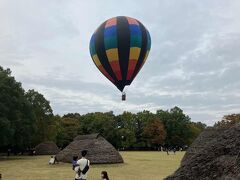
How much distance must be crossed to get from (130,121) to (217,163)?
95130mm

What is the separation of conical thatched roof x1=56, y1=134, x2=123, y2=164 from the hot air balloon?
34.9 ft

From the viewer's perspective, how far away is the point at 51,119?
2657 inches

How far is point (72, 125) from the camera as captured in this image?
3524 inches

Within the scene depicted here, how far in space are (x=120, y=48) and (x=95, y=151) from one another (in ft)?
44.3

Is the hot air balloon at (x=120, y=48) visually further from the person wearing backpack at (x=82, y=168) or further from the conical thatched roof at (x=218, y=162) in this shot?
the conical thatched roof at (x=218, y=162)

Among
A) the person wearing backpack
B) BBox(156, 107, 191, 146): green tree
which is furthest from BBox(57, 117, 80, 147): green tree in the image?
the person wearing backpack

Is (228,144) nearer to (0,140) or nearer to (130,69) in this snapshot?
(130,69)

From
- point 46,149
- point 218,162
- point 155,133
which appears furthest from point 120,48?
point 155,133

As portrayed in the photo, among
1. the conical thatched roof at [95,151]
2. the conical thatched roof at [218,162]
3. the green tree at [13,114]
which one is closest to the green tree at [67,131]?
the green tree at [13,114]

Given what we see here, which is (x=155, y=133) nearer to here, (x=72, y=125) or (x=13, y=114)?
(x=72, y=125)

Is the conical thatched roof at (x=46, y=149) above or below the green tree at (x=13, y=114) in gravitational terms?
below

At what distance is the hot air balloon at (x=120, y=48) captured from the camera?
24734 millimetres

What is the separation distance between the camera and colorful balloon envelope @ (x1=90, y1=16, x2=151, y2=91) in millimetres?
24734

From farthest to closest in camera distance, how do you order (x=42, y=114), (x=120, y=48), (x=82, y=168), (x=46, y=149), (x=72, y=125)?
(x=72, y=125) < (x=42, y=114) < (x=46, y=149) < (x=120, y=48) < (x=82, y=168)
